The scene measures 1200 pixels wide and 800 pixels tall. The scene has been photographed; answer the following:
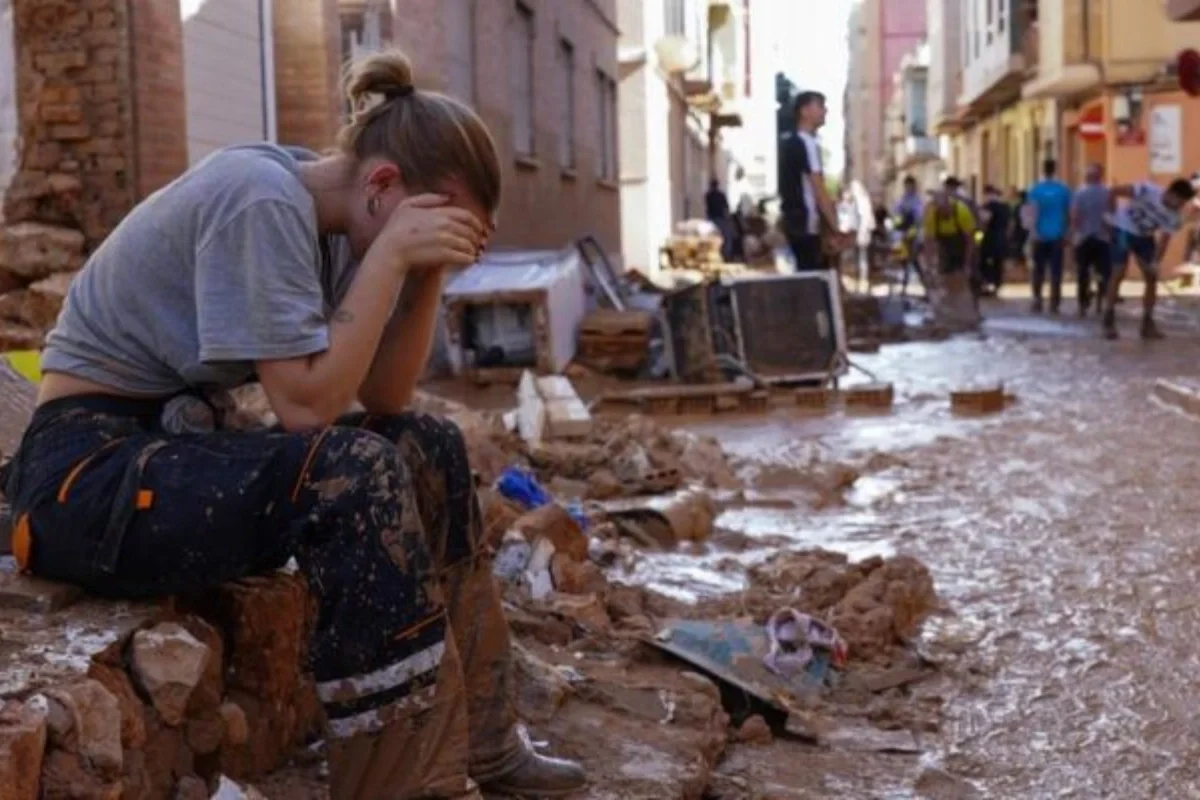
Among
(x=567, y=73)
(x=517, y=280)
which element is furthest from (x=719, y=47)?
(x=517, y=280)

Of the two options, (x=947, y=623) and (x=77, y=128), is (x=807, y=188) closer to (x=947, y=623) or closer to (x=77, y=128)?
(x=77, y=128)

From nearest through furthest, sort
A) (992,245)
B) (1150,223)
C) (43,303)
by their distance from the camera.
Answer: (43,303) → (1150,223) → (992,245)

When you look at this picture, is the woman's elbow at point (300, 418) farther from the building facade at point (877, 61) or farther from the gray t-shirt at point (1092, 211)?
the building facade at point (877, 61)

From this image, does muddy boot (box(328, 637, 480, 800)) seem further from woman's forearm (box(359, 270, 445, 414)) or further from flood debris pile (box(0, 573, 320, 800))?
woman's forearm (box(359, 270, 445, 414))

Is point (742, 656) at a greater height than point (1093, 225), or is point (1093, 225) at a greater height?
point (1093, 225)

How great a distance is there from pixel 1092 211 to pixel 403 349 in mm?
15921

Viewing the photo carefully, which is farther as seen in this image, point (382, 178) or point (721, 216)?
point (721, 216)

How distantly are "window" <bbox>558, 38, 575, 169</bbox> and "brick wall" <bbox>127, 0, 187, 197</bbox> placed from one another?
1140 centimetres

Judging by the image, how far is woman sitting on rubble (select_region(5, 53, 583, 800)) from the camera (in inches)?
105

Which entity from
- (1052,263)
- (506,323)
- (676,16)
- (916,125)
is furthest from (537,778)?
(916,125)

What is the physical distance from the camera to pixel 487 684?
312 centimetres

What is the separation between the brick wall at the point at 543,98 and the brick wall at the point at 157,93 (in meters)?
4.05

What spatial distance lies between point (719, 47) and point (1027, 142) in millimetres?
10170

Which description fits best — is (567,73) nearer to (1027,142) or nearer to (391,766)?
(391,766)
